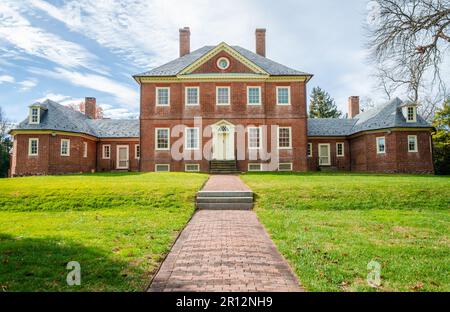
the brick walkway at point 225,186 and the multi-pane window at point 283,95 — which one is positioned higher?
the multi-pane window at point 283,95

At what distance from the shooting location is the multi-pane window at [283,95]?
83.3 feet

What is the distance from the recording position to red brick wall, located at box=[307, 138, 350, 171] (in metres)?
29.6

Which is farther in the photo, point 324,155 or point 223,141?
point 324,155

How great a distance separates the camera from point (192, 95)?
25.2 metres

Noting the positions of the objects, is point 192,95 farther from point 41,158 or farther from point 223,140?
point 41,158

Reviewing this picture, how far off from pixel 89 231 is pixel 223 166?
55.7 ft

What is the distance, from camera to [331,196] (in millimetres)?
12250

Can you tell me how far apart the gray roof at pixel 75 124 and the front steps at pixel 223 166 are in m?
9.75

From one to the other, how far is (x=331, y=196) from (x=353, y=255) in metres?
6.60

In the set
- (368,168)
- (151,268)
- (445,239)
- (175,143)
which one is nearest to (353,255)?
(445,239)

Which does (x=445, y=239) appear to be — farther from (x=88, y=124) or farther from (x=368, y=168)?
(x=88, y=124)

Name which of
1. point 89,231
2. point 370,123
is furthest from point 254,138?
point 89,231

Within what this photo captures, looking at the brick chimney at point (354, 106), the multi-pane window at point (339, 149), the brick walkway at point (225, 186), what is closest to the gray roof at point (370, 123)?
the multi-pane window at point (339, 149)

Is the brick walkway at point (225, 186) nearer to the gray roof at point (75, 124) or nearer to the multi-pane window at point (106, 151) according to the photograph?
the gray roof at point (75, 124)
